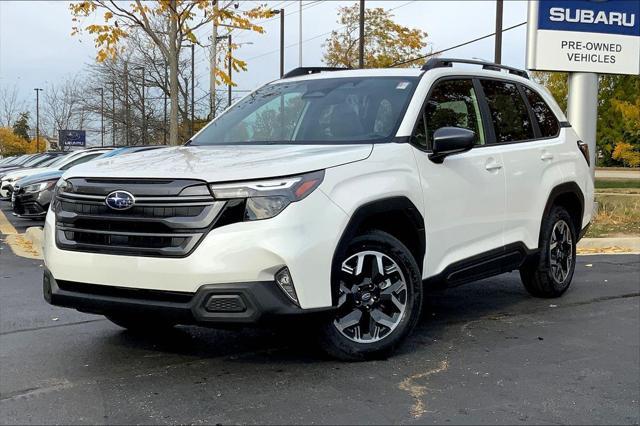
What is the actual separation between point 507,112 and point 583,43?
299 inches

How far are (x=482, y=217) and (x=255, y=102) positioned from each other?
6.49 ft

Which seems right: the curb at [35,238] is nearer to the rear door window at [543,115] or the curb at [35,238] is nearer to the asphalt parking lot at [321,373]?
the asphalt parking lot at [321,373]

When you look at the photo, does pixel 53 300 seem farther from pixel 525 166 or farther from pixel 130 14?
pixel 130 14

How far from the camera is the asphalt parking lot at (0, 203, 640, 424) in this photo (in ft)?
11.4

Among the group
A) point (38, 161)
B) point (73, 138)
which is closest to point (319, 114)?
point (38, 161)

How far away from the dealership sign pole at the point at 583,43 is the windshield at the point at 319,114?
7.96m

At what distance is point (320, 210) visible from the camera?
3779 mm

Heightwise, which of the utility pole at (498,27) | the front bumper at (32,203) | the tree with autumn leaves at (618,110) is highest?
the utility pole at (498,27)

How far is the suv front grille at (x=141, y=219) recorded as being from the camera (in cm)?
365

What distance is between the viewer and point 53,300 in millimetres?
4051

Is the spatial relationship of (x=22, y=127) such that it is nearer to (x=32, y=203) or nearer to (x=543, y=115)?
(x=32, y=203)

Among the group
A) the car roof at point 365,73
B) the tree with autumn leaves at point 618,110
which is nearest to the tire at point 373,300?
the car roof at point 365,73

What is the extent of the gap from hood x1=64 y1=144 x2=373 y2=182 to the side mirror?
1.71 feet

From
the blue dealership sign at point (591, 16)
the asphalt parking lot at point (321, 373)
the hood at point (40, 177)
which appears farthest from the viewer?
the hood at point (40, 177)
